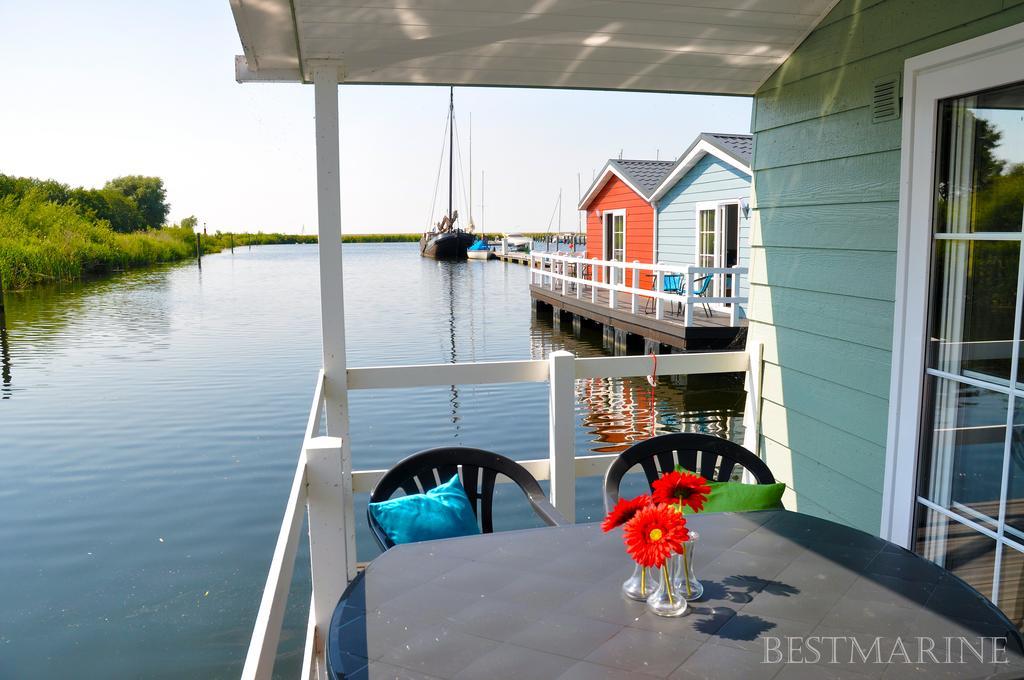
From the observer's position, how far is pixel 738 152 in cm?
1167

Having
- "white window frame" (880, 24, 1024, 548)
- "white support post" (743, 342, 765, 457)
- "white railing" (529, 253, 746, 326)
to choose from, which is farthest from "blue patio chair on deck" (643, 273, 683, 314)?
"white window frame" (880, 24, 1024, 548)

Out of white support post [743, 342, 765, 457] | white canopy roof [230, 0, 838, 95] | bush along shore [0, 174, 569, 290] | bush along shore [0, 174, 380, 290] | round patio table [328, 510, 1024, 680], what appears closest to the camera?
round patio table [328, 510, 1024, 680]

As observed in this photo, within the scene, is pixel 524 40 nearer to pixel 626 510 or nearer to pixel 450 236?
pixel 626 510

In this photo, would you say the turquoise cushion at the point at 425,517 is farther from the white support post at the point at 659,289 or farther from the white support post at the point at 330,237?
the white support post at the point at 659,289

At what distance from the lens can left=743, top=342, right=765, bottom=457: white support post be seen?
3.51 metres

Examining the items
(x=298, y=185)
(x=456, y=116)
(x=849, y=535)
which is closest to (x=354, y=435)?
(x=849, y=535)

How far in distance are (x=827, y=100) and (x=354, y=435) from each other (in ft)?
20.7

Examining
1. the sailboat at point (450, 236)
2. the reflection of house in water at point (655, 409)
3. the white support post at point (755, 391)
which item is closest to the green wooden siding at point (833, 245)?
the white support post at point (755, 391)

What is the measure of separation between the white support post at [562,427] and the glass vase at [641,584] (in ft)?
5.64

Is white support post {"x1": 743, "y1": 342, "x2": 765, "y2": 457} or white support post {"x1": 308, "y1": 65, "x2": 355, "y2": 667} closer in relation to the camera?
white support post {"x1": 308, "y1": 65, "x2": 355, "y2": 667}

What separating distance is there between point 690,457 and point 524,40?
1684 millimetres

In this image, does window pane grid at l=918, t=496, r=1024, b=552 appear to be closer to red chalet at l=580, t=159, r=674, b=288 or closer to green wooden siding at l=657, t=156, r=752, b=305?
green wooden siding at l=657, t=156, r=752, b=305

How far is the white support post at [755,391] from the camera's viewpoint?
3506 millimetres

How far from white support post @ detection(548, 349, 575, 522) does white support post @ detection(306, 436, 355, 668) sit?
125 cm
